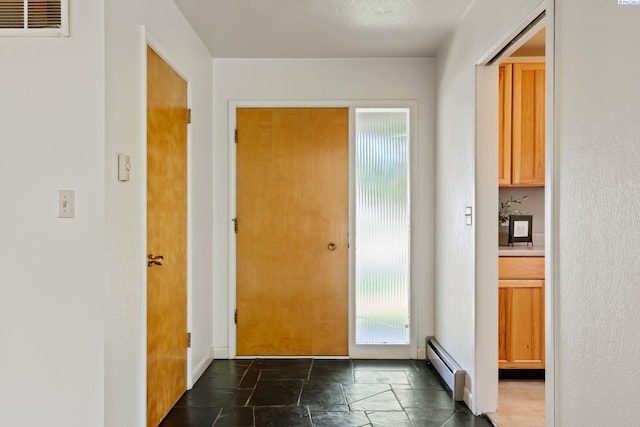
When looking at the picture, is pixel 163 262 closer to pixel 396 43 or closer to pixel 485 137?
pixel 485 137

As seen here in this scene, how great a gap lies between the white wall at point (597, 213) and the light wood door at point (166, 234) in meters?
1.98

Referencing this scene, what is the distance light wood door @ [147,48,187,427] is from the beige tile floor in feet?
6.45

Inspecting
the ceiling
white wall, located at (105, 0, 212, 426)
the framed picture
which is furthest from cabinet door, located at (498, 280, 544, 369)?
white wall, located at (105, 0, 212, 426)

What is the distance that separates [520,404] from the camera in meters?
3.01

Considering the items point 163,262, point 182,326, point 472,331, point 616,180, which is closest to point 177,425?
point 182,326

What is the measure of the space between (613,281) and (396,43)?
268 centimetres

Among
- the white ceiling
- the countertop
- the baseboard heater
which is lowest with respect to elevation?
the baseboard heater

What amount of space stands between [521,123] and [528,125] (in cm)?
6

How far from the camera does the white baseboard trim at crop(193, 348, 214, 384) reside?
3420 millimetres

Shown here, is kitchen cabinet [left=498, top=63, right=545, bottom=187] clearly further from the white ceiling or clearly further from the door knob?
the door knob
